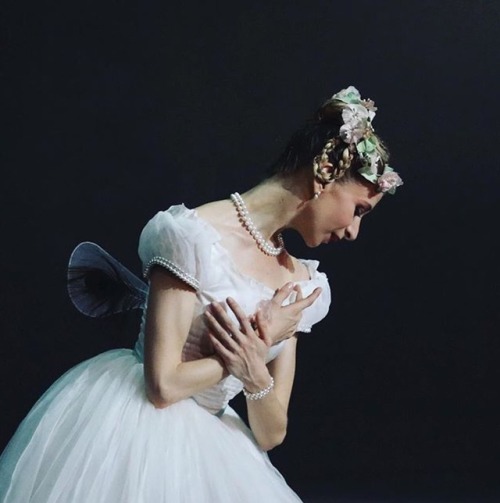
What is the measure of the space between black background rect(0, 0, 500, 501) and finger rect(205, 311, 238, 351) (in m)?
0.98

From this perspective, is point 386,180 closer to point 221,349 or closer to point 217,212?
point 217,212

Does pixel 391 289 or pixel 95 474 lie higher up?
pixel 391 289

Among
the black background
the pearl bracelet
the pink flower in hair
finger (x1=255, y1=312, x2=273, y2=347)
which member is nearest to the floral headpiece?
the pink flower in hair

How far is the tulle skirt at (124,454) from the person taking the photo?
1.36 metres

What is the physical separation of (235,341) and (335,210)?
26 centimetres

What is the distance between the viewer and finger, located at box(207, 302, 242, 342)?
1448mm

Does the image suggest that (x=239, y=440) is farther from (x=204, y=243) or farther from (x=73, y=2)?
(x=73, y=2)

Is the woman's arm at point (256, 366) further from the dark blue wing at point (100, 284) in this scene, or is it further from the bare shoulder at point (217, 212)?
the dark blue wing at point (100, 284)

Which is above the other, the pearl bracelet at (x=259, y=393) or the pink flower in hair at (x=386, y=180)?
the pink flower in hair at (x=386, y=180)

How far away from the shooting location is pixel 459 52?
2.47m

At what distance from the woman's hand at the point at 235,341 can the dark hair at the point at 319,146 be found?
239 mm

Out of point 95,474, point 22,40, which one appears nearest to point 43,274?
point 22,40

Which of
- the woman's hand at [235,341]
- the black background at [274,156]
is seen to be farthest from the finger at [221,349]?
the black background at [274,156]

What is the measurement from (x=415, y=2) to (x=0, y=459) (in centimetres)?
155
